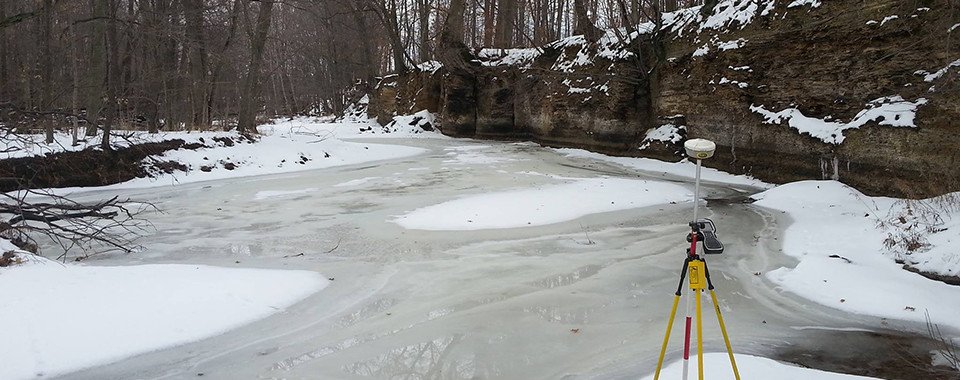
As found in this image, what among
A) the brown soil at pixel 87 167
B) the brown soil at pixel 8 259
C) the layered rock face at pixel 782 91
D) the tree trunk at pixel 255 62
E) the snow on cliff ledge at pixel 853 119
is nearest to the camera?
the brown soil at pixel 8 259

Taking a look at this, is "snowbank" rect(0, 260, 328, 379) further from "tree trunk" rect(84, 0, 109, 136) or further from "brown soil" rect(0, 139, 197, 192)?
"tree trunk" rect(84, 0, 109, 136)

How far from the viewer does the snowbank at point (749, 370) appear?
4.10m

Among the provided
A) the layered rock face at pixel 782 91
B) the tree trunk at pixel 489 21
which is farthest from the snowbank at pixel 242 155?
the tree trunk at pixel 489 21

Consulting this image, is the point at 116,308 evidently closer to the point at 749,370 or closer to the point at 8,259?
the point at 8,259

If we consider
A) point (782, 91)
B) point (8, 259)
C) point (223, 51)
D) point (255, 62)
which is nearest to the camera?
point (8, 259)

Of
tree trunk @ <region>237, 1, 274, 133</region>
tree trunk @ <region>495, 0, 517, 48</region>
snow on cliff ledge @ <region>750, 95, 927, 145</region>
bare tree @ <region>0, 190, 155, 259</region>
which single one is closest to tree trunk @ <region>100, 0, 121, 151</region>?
tree trunk @ <region>237, 1, 274, 133</region>

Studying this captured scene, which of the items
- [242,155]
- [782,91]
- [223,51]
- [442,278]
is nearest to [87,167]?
[242,155]

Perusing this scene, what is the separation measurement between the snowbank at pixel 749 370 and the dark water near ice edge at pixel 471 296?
0.18 m

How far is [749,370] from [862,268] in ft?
11.3

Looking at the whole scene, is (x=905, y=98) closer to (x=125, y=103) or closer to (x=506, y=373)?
(x=506, y=373)

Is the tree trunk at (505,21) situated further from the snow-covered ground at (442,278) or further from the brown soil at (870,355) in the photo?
the brown soil at (870,355)

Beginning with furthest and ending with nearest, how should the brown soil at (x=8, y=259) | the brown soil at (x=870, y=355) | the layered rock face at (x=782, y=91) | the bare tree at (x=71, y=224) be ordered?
1. the layered rock face at (x=782, y=91)
2. the bare tree at (x=71, y=224)
3. the brown soil at (x=8, y=259)
4. the brown soil at (x=870, y=355)

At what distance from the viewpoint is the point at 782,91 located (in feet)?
44.8

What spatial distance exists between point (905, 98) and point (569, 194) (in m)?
6.27
